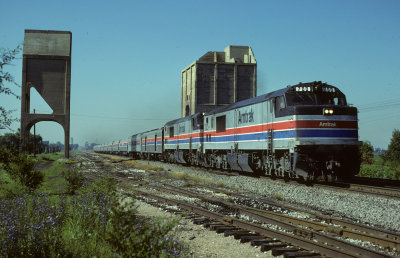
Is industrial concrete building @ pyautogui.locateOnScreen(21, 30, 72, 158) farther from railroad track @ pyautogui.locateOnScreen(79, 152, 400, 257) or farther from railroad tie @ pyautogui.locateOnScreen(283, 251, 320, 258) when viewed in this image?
railroad tie @ pyautogui.locateOnScreen(283, 251, 320, 258)

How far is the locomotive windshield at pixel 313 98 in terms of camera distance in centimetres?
1655

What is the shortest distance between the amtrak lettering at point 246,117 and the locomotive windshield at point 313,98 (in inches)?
173

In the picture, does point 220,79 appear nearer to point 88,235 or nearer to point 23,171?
point 23,171

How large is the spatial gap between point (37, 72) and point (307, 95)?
50.4 meters

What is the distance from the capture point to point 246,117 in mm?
21797

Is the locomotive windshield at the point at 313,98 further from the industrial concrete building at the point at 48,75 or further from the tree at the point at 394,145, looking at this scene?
the tree at the point at 394,145

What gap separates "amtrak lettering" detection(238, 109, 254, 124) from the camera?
21097 millimetres

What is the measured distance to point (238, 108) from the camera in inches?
909

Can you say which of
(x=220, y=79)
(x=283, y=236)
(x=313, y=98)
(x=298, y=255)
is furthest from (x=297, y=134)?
(x=220, y=79)

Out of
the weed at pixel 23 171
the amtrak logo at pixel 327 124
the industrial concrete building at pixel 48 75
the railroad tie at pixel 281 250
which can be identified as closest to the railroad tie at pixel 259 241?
the railroad tie at pixel 281 250

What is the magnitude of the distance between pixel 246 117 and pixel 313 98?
5738 mm

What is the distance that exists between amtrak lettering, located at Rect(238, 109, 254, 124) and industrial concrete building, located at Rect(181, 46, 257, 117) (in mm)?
46538

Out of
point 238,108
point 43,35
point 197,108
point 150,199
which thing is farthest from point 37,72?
point 150,199

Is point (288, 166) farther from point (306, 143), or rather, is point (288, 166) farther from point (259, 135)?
point (259, 135)
